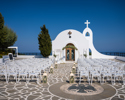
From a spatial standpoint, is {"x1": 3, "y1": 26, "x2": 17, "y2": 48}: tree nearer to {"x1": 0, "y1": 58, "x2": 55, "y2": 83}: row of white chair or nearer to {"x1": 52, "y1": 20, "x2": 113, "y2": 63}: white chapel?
{"x1": 52, "y1": 20, "x2": 113, "y2": 63}: white chapel

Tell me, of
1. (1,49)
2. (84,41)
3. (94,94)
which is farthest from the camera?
(1,49)

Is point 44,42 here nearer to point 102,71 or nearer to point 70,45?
point 70,45

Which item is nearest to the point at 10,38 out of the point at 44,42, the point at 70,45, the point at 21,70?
the point at 44,42

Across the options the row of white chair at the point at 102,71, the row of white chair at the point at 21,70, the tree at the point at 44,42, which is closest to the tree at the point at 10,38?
the tree at the point at 44,42

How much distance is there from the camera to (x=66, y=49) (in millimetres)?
17828

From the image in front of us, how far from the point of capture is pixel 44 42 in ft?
65.2

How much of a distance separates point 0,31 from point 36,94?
56.6 feet

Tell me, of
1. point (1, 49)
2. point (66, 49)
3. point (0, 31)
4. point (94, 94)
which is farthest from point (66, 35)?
point (1, 49)

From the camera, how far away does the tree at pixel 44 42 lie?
19844mm

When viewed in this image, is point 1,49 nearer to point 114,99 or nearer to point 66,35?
point 66,35

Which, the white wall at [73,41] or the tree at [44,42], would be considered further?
the tree at [44,42]

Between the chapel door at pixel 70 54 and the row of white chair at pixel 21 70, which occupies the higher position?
the chapel door at pixel 70 54

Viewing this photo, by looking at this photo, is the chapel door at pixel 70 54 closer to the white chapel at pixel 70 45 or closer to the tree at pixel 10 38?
the white chapel at pixel 70 45

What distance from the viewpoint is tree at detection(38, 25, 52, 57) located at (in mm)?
19844
